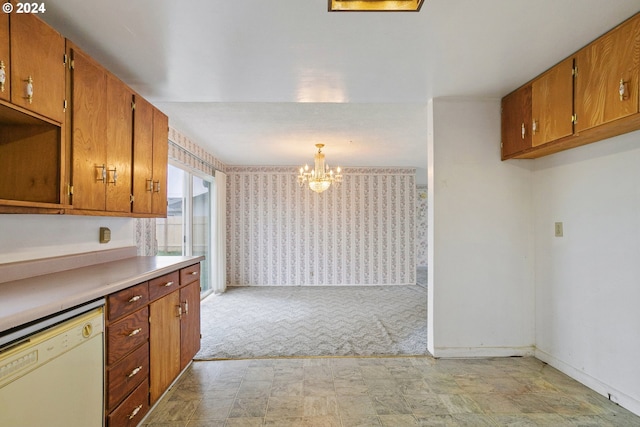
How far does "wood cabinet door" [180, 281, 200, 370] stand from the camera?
2.30 metres

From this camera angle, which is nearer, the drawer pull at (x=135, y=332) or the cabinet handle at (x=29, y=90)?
the cabinet handle at (x=29, y=90)

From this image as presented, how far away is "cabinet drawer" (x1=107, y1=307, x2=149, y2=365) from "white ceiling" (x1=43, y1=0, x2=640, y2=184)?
1.63 m

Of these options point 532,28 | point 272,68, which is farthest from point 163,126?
point 532,28

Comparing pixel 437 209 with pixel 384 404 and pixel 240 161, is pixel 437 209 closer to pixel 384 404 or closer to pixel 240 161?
pixel 384 404

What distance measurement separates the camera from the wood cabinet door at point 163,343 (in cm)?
187

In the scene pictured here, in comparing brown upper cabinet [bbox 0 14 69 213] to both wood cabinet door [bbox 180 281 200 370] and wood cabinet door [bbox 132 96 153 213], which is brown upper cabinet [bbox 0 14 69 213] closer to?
wood cabinet door [bbox 132 96 153 213]

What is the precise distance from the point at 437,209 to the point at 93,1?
2.74 metres

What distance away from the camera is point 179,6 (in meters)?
1.53

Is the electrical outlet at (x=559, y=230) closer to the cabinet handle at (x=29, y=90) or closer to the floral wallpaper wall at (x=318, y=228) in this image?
the cabinet handle at (x=29, y=90)

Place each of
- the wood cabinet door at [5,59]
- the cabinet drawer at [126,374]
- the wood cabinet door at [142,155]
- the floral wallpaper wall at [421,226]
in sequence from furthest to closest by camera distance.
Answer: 1. the floral wallpaper wall at [421,226]
2. the wood cabinet door at [142,155]
3. the cabinet drawer at [126,374]
4. the wood cabinet door at [5,59]

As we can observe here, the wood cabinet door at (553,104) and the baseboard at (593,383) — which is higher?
the wood cabinet door at (553,104)

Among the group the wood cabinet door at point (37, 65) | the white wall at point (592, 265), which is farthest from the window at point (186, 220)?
the white wall at point (592, 265)

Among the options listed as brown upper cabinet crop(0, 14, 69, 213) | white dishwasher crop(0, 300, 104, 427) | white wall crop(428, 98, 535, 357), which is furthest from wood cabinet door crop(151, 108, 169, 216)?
white wall crop(428, 98, 535, 357)

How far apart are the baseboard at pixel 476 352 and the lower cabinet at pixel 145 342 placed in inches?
85.7
